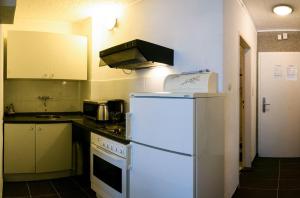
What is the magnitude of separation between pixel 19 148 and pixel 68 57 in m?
1.43

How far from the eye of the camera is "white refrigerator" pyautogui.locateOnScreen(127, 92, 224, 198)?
5.88 feet

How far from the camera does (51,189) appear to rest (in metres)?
3.23

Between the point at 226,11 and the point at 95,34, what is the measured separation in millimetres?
2101

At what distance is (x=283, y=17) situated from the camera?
3.83m

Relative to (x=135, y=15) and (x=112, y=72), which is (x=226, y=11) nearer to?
(x=135, y=15)

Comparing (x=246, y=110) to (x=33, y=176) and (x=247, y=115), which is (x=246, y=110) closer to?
(x=247, y=115)

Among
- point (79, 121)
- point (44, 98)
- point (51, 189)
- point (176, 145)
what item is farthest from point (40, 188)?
point (176, 145)

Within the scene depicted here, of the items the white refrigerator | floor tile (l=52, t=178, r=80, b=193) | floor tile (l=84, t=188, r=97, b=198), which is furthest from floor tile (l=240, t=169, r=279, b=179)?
floor tile (l=52, t=178, r=80, b=193)

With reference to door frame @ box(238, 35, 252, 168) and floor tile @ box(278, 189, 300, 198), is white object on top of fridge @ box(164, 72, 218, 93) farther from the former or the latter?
door frame @ box(238, 35, 252, 168)

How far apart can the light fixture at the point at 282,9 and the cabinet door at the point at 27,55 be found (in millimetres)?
3104

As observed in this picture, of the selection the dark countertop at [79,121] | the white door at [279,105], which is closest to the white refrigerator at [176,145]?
the dark countertop at [79,121]

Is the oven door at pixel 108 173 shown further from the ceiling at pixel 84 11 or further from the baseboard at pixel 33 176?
the ceiling at pixel 84 11

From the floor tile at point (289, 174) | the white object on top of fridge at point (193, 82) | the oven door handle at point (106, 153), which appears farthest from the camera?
the floor tile at point (289, 174)

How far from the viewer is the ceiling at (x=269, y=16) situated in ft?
10.5
